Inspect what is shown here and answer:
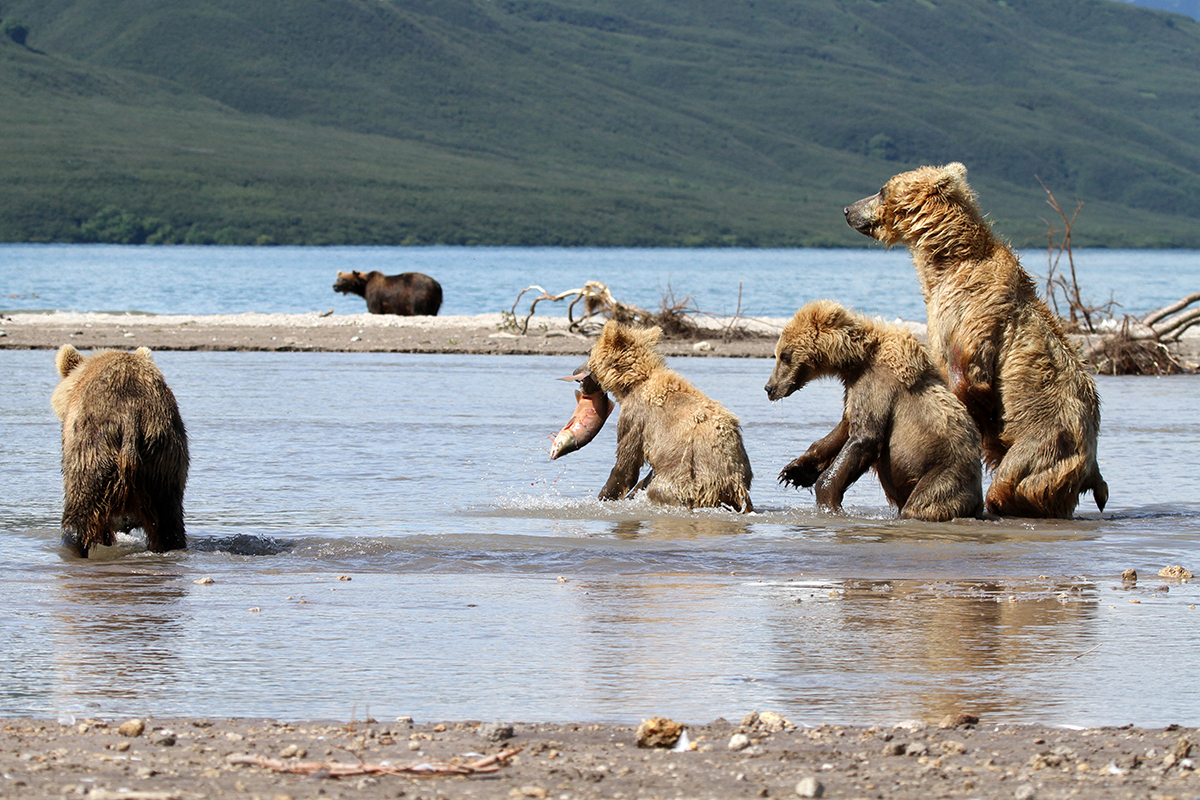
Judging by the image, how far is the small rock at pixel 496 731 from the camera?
4.09 meters

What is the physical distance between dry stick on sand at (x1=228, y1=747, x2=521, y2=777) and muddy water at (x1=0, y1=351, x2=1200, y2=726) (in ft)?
1.87

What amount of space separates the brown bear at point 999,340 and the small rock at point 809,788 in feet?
17.2

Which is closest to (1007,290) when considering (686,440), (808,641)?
(686,440)

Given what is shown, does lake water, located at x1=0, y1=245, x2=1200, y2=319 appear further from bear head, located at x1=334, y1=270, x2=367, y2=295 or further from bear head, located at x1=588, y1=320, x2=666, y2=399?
bear head, located at x1=588, y1=320, x2=666, y2=399

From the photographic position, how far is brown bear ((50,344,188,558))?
→ 684 centimetres

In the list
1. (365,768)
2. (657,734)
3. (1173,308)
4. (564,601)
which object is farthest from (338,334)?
(365,768)

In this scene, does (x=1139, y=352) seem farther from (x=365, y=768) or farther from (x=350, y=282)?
(x=350, y=282)

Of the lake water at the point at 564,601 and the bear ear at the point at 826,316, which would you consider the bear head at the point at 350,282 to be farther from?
the bear ear at the point at 826,316

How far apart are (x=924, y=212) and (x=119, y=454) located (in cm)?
438

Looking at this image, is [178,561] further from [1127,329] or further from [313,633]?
[1127,329]

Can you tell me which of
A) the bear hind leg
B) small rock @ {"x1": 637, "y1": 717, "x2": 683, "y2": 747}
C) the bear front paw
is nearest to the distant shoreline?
the bear hind leg

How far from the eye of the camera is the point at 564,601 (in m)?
6.15

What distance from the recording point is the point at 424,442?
1228cm

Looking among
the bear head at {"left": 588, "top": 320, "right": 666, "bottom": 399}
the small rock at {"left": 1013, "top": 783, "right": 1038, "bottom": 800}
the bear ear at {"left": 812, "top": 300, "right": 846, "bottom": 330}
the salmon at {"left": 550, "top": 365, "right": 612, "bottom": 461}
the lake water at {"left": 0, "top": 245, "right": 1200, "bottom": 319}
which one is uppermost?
the bear ear at {"left": 812, "top": 300, "right": 846, "bottom": 330}
